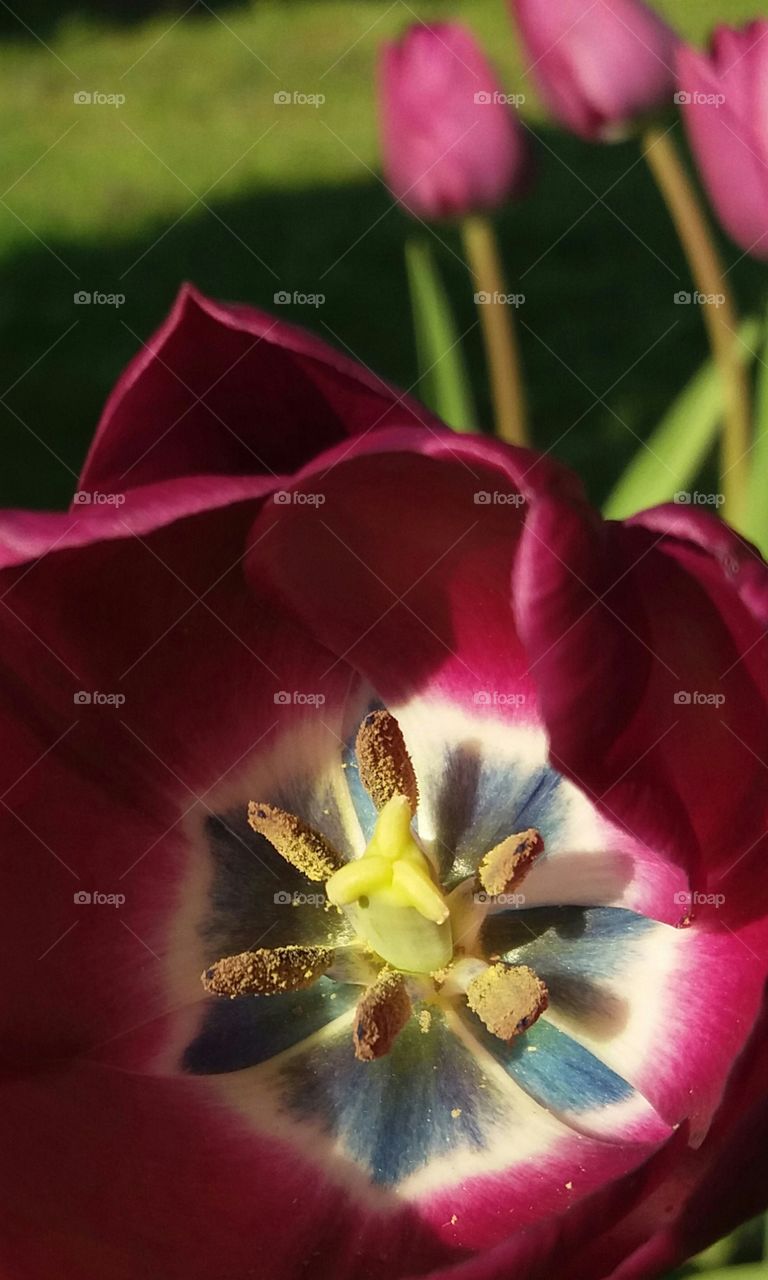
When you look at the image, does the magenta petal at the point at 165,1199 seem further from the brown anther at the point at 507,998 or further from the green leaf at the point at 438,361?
the green leaf at the point at 438,361

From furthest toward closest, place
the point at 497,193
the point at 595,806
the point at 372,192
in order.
Result: the point at 372,192
the point at 497,193
the point at 595,806

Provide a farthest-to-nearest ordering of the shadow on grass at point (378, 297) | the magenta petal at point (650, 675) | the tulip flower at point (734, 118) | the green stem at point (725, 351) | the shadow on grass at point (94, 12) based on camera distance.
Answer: the shadow on grass at point (94, 12) < the shadow on grass at point (378, 297) < the green stem at point (725, 351) < the tulip flower at point (734, 118) < the magenta petal at point (650, 675)

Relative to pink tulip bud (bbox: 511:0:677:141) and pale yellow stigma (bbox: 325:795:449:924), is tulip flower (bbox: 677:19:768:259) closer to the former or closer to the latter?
pink tulip bud (bbox: 511:0:677:141)

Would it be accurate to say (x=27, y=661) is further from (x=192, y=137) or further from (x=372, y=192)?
(x=192, y=137)

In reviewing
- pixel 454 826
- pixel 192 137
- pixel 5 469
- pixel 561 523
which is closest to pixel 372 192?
pixel 192 137

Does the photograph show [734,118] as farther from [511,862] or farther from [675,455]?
[511,862]

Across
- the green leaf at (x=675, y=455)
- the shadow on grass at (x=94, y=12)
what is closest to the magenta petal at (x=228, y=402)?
the green leaf at (x=675, y=455)
